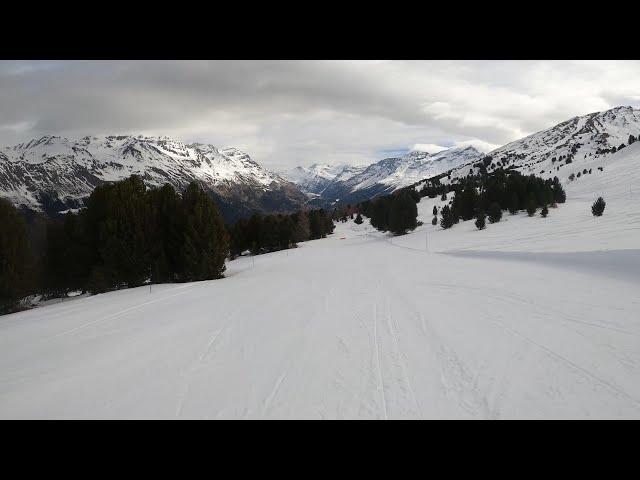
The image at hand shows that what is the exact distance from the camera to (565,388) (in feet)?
17.0

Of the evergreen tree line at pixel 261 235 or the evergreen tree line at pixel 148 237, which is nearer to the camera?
the evergreen tree line at pixel 148 237

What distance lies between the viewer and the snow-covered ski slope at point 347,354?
198 inches

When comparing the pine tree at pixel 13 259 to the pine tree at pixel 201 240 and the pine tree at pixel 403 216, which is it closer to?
the pine tree at pixel 201 240

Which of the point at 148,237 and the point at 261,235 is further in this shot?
the point at 261,235

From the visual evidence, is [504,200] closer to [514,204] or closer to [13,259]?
[514,204]

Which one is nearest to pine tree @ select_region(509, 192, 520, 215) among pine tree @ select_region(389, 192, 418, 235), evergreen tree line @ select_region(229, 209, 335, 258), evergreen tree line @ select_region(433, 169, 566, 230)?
evergreen tree line @ select_region(433, 169, 566, 230)

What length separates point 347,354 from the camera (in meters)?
7.09

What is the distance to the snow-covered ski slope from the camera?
504cm

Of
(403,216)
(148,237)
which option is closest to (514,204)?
(403,216)

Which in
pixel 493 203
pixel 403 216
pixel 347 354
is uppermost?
pixel 493 203

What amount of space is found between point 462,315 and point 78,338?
10971 mm

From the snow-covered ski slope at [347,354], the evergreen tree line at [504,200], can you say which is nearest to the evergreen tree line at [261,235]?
the evergreen tree line at [504,200]

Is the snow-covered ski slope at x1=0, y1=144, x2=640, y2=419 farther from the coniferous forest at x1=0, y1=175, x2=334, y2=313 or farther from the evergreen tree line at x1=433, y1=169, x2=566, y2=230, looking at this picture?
the evergreen tree line at x1=433, y1=169, x2=566, y2=230
